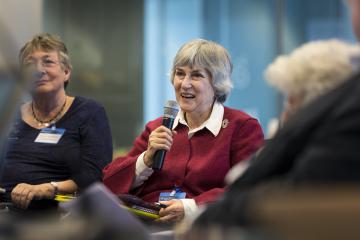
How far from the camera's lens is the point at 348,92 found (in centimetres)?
147

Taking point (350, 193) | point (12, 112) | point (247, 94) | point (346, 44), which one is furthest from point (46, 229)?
point (247, 94)

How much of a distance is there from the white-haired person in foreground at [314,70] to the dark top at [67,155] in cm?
209

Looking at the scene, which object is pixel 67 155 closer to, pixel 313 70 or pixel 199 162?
pixel 199 162

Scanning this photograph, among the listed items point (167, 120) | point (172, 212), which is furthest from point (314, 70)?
point (167, 120)

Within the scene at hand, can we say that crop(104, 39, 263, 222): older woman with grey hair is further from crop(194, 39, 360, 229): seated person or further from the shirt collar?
crop(194, 39, 360, 229): seated person

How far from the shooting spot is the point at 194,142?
335 cm

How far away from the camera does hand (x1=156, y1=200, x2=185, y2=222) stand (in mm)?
2949

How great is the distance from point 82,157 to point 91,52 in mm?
4271

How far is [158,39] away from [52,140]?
4251 millimetres

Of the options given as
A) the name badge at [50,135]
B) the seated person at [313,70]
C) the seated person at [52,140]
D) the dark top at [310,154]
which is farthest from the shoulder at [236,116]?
Result: the dark top at [310,154]

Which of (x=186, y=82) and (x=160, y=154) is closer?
(x=160, y=154)

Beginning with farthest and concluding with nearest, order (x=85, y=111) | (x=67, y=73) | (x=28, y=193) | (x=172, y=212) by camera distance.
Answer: (x=67, y=73), (x=85, y=111), (x=28, y=193), (x=172, y=212)

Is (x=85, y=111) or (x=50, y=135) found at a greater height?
(x=85, y=111)

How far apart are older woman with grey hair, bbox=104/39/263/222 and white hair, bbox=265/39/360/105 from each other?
139cm
